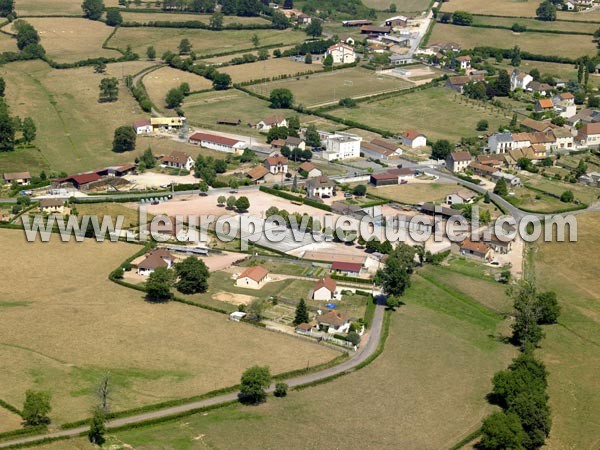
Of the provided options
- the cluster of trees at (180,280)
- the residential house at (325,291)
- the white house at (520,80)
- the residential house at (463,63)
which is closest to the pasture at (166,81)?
the residential house at (463,63)

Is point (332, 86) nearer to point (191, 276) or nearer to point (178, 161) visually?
point (178, 161)

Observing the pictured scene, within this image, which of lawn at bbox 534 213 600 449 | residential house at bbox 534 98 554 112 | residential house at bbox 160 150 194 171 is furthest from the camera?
residential house at bbox 534 98 554 112

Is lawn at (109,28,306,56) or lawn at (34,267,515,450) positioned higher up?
lawn at (109,28,306,56)

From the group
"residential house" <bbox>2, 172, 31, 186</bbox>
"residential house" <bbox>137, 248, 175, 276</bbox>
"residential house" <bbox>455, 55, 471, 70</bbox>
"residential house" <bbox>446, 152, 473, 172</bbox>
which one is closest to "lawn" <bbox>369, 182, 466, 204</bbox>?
"residential house" <bbox>446, 152, 473, 172</bbox>

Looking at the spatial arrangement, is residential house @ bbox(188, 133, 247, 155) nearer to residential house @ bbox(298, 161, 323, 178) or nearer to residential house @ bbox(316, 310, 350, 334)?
residential house @ bbox(298, 161, 323, 178)

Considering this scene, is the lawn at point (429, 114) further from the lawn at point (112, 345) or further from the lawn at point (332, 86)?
the lawn at point (112, 345)
